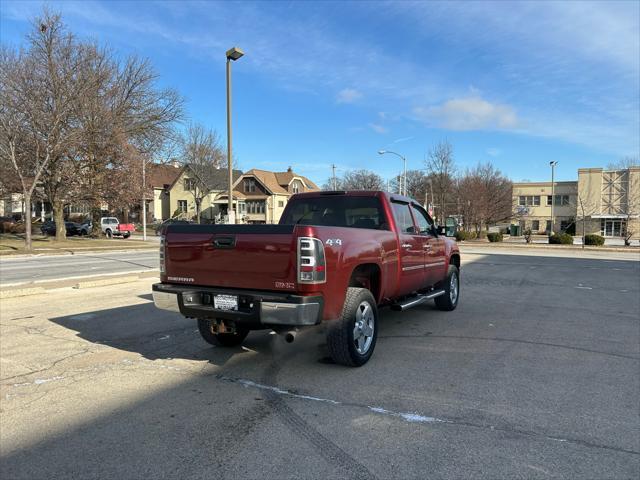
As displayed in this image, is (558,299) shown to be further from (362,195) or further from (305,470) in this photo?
(305,470)

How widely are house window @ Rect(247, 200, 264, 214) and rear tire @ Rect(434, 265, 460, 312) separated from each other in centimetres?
5668

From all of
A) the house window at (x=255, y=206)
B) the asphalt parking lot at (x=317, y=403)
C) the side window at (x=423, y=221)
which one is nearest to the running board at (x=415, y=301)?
the asphalt parking lot at (x=317, y=403)

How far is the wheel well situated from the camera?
5.33 metres

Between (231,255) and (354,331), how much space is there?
5.13 feet

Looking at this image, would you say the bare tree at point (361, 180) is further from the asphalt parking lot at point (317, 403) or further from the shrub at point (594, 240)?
the asphalt parking lot at point (317, 403)

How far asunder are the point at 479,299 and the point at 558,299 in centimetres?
178

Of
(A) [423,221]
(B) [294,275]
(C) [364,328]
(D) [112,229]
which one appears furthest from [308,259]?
(D) [112,229]

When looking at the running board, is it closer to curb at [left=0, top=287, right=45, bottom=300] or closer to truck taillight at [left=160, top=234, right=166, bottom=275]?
truck taillight at [left=160, top=234, right=166, bottom=275]

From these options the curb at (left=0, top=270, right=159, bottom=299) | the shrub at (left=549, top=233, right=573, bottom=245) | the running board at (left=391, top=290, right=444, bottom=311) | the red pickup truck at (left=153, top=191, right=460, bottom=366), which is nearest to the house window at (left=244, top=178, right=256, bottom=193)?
the shrub at (left=549, top=233, right=573, bottom=245)

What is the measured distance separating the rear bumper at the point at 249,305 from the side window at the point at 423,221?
3397mm

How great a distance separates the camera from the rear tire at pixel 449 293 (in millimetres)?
8452

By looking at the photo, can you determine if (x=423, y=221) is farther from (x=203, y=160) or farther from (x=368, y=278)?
(x=203, y=160)

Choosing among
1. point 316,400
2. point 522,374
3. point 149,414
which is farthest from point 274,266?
point 522,374

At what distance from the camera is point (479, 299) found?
10250 millimetres
